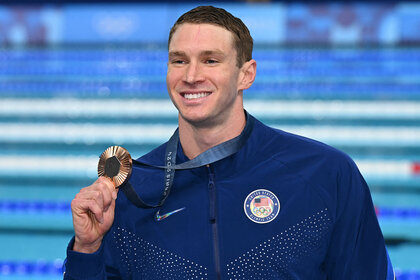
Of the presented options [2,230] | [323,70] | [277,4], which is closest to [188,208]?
[2,230]

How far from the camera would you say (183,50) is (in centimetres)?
133

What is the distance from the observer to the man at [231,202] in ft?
4.42

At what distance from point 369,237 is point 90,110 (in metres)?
5.28

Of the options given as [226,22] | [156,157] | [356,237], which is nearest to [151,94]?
[156,157]

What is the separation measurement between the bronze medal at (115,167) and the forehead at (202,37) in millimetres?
286

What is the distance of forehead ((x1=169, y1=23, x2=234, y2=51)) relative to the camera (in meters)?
1.33

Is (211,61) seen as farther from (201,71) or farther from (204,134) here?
(204,134)

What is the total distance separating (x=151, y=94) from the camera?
21.7 ft

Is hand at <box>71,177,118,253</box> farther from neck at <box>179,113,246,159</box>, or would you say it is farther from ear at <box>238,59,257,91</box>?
ear at <box>238,59,257,91</box>

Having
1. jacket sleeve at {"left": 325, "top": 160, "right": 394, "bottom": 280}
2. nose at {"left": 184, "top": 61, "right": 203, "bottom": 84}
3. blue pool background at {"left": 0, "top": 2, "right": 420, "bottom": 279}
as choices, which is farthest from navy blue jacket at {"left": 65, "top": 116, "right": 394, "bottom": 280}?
blue pool background at {"left": 0, "top": 2, "right": 420, "bottom": 279}

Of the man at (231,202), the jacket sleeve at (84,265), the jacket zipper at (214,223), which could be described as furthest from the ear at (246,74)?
the jacket sleeve at (84,265)

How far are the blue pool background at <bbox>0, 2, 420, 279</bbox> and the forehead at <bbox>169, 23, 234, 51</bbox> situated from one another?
329 cm

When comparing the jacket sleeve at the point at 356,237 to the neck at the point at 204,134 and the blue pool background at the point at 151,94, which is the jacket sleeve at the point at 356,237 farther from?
the blue pool background at the point at 151,94

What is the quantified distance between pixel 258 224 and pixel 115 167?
0.37 m
